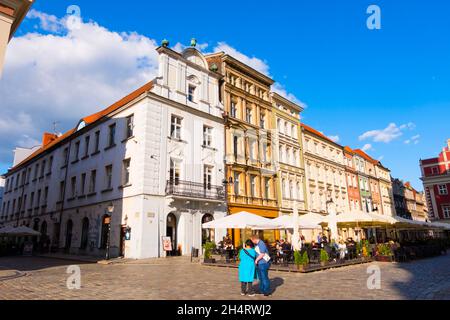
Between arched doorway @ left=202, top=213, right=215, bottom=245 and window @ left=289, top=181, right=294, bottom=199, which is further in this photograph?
window @ left=289, top=181, right=294, bottom=199

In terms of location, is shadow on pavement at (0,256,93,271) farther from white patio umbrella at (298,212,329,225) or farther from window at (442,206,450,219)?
window at (442,206,450,219)

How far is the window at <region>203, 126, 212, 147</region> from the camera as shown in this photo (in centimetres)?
2706

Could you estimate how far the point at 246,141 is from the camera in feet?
101

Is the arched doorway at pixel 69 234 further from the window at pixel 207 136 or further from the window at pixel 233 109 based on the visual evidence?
the window at pixel 233 109

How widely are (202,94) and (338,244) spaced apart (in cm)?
1641

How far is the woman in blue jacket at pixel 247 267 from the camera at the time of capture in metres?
8.32

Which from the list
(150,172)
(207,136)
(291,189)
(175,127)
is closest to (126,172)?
(150,172)

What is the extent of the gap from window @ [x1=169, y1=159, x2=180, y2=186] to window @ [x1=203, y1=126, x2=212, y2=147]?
3.72 m

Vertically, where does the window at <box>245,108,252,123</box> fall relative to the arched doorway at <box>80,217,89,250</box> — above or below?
above

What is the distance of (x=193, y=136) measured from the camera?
25812 mm

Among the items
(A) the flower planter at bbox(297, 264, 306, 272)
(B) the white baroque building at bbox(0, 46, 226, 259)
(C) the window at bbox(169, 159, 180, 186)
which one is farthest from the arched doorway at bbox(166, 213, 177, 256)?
(A) the flower planter at bbox(297, 264, 306, 272)

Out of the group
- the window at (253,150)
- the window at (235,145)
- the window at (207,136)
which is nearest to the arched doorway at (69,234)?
the window at (207,136)
